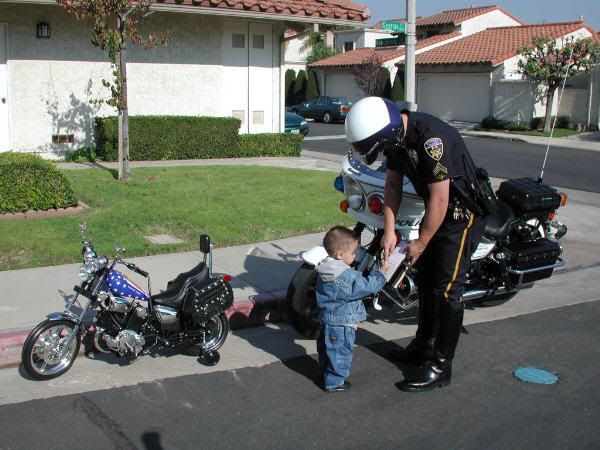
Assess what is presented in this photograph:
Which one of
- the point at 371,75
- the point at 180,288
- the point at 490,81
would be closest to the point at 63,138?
the point at 180,288

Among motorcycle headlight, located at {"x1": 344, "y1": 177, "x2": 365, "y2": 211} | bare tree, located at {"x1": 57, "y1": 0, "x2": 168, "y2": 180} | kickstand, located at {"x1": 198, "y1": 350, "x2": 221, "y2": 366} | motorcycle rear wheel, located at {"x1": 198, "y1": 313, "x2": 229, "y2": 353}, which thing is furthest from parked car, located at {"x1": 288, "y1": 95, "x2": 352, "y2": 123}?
kickstand, located at {"x1": 198, "y1": 350, "x2": 221, "y2": 366}

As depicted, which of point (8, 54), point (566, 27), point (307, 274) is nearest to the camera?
point (307, 274)

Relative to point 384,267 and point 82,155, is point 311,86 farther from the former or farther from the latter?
point 384,267

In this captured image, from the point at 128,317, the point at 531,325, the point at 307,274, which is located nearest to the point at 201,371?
the point at 128,317

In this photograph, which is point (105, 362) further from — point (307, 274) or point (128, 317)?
point (307, 274)

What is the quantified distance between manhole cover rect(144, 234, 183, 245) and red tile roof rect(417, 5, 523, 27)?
38.8 metres

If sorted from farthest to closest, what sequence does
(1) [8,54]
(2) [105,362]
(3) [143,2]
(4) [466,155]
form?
1. (1) [8,54]
2. (3) [143,2]
3. (2) [105,362]
4. (4) [466,155]

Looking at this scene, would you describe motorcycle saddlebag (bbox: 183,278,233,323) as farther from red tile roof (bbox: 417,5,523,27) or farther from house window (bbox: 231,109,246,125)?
red tile roof (bbox: 417,5,523,27)

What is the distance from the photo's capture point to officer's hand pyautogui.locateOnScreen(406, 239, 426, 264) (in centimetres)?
478

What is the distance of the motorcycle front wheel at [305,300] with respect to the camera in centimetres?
558

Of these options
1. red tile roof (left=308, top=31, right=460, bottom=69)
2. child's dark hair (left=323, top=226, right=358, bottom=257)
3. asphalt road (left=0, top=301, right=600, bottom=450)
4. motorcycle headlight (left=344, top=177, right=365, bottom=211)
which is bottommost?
asphalt road (left=0, top=301, right=600, bottom=450)

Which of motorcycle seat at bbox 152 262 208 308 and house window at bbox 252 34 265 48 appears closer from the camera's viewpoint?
motorcycle seat at bbox 152 262 208 308

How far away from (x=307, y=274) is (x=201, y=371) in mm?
1100

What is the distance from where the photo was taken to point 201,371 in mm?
5098
